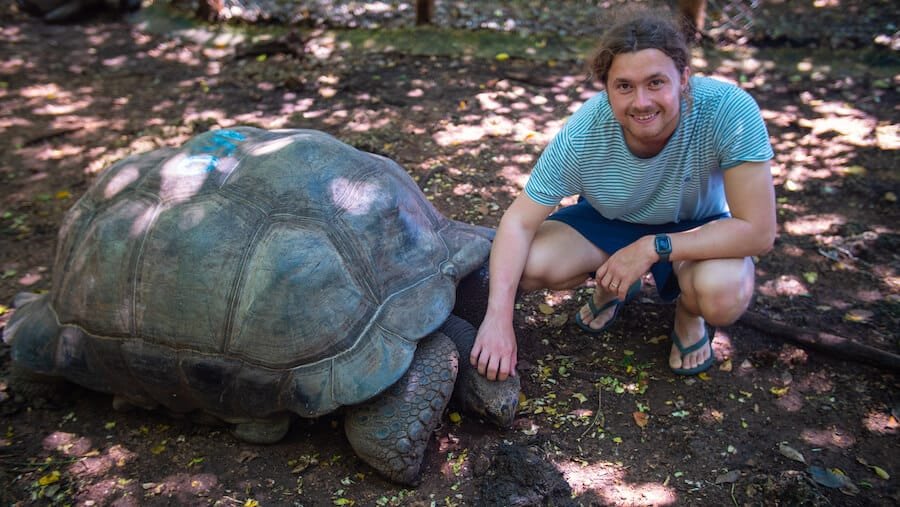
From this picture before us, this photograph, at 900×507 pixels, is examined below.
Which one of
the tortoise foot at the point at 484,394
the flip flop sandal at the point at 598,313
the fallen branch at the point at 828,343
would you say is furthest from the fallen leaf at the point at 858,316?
the tortoise foot at the point at 484,394

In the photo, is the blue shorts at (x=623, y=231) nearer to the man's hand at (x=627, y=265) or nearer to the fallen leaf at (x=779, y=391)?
the man's hand at (x=627, y=265)

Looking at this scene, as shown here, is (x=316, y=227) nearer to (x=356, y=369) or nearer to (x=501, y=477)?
(x=356, y=369)

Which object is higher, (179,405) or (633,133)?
(633,133)

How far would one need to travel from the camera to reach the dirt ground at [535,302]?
2.30m

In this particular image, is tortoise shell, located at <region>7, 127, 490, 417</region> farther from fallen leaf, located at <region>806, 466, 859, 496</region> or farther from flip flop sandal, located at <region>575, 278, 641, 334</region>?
fallen leaf, located at <region>806, 466, 859, 496</region>

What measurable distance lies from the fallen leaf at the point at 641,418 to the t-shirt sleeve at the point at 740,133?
999 millimetres

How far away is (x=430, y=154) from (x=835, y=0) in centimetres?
485

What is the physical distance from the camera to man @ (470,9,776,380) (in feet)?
7.11

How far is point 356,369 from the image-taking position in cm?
222

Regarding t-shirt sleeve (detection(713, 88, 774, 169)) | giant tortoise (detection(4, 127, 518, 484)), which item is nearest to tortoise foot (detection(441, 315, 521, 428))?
giant tortoise (detection(4, 127, 518, 484))

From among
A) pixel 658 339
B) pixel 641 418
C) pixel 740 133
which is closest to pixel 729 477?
pixel 641 418

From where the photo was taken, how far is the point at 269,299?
2.25 m

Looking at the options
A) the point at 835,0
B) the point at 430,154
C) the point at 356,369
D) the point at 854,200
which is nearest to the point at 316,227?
the point at 356,369

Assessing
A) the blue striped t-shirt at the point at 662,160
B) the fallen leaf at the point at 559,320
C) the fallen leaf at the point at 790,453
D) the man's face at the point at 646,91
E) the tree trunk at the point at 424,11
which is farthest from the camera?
the tree trunk at the point at 424,11
